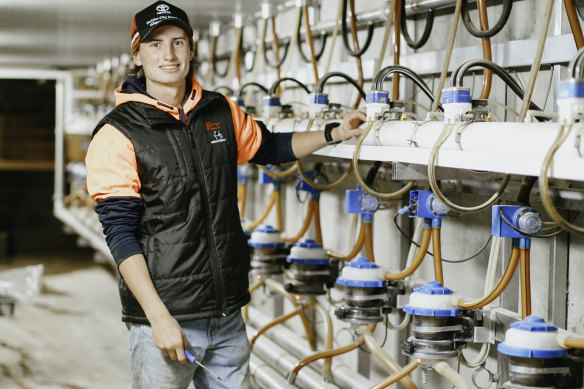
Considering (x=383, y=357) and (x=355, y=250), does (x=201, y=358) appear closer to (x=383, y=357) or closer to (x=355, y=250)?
(x=383, y=357)

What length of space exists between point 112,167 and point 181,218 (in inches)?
7.3

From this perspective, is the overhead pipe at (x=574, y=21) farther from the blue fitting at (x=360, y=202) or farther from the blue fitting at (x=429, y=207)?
the blue fitting at (x=360, y=202)

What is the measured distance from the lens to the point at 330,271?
268 centimetres

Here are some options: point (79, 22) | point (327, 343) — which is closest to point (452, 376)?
point (327, 343)

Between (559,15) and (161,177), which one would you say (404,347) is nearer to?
(161,177)

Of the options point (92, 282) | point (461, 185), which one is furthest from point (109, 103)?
point (461, 185)

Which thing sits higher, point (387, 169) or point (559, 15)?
point (559, 15)

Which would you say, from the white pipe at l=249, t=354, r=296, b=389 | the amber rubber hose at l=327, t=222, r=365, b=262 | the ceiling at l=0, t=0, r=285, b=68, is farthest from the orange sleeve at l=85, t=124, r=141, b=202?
the ceiling at l=0, t=0, r=285, b=68

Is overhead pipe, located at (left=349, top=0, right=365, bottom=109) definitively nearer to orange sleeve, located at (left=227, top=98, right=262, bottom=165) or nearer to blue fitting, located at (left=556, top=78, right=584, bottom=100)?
orange sleeve, located at (left=227, top=98, right=262, bottom=165)

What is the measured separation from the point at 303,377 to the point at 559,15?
59.9 inches

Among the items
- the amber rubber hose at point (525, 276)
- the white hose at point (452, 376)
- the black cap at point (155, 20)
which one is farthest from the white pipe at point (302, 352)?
the black cap at point (155, 20)

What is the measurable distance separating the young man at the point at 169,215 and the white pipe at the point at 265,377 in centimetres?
91

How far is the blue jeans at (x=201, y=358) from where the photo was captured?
1.76 meters

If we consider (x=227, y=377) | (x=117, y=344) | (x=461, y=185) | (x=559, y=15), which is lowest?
(x=117, y=344)
